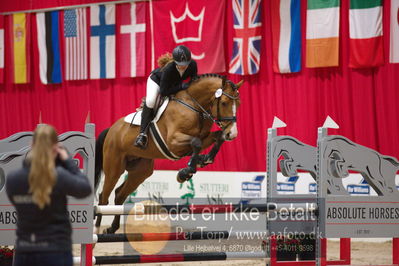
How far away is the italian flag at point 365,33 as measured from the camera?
28.6ft

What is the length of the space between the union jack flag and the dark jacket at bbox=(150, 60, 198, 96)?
3.87m

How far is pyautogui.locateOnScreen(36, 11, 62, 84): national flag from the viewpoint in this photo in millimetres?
11836

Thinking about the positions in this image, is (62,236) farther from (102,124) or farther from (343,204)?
(102,124)

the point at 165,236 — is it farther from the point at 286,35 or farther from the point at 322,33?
Answer: the point at 286,35

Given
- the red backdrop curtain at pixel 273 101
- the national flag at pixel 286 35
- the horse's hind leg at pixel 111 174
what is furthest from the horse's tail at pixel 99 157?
the national flag at pixel 286 35

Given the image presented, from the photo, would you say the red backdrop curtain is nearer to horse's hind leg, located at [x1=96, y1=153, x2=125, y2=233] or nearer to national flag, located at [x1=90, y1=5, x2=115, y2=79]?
national flag, located at [x1=90, y1=5, x2=115, y2=79]

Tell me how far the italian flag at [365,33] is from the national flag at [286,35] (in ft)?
2.88

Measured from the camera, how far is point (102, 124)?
11.6 metres

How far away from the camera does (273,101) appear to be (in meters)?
9.87

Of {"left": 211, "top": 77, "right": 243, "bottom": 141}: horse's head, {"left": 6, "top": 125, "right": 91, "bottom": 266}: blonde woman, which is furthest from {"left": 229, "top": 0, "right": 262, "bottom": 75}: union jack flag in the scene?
{"left": 6, "top": 125, "right": 91, "bottom": 266}: blonde woman

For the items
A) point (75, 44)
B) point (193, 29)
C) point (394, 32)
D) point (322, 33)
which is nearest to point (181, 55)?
point (322, 33)

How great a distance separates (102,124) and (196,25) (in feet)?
9.29

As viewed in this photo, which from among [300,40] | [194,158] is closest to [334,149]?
[194,158]

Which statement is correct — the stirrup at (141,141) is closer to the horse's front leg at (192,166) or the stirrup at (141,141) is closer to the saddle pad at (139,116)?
the saddle pad at (139,116)
